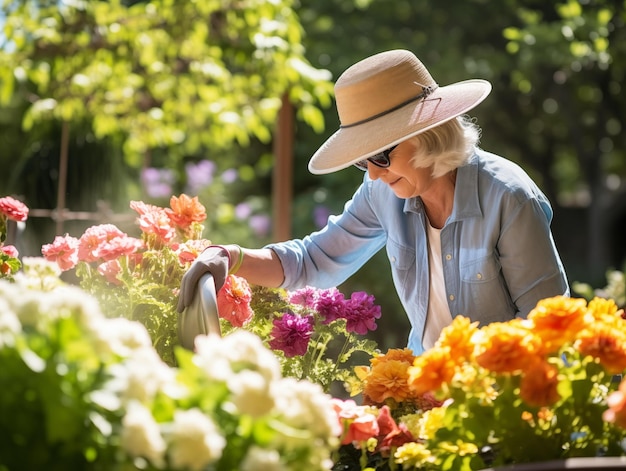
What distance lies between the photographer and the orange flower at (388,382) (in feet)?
5.58

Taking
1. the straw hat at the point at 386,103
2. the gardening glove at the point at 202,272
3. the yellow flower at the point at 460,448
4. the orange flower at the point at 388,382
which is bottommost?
the orange flower at the point at 388,382

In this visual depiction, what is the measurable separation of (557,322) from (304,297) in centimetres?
92

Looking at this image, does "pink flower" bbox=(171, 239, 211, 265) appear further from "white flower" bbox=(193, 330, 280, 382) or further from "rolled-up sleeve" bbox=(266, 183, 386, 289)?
"white flower" bbox=(193, 330, 280, 382)

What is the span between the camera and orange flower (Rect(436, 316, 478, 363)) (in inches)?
53.9

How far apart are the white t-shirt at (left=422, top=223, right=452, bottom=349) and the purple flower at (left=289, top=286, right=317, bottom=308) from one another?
0.33m

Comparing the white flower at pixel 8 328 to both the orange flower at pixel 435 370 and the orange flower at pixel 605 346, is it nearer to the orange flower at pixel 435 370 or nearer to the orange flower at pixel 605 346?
the orange flower at pixel 435 370

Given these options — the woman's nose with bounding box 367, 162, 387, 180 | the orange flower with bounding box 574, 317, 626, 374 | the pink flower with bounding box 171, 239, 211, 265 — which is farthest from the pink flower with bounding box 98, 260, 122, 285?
the orange flower with bounding box 574, 317, 626, 374

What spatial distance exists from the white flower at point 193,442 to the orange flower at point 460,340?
464 mm

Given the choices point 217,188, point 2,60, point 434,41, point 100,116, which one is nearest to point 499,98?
point 434,41

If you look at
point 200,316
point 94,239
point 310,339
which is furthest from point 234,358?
point 94,239

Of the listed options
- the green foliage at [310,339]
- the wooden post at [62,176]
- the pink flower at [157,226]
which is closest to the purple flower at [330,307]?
the green foliage at [310,339]

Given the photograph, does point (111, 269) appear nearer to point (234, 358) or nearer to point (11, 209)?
point (11, 209)

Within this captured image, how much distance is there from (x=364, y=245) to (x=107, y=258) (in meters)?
0.72

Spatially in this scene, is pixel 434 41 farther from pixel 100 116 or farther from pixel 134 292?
pixel 134 292
